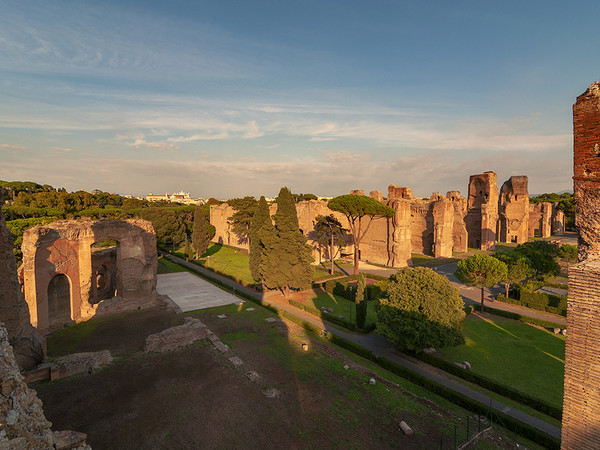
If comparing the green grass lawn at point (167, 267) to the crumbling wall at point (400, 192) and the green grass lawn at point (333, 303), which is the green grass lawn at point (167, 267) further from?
the crumbling wall at point (400, 192)

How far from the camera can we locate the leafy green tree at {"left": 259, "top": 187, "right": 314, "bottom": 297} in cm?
2556

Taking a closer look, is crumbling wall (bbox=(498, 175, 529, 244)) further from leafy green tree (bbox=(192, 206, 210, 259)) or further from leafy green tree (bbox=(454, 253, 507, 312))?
leafy green tree (bbox=(192, 206, 210, 259))

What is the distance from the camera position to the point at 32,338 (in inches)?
543

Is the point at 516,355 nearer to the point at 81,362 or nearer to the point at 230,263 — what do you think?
the point at 81,362

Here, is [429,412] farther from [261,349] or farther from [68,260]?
[68,260]

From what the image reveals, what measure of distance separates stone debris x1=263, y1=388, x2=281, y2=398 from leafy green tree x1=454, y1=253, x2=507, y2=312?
53.6 ft

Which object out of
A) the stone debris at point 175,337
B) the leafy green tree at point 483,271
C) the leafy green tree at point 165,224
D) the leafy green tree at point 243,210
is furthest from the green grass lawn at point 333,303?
the leafy green tree at point 165,224

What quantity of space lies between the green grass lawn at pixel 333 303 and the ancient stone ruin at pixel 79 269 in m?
11.9

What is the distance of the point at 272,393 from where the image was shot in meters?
12.5

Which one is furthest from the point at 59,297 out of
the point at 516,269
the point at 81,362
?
the point at 516,269

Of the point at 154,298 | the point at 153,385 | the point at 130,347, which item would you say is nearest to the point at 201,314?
the point at 154,298

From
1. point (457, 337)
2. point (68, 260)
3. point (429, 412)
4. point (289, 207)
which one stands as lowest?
point (429, 412)

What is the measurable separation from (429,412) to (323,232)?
24524mm

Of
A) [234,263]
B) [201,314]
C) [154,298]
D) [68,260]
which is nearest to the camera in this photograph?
[68,260]
